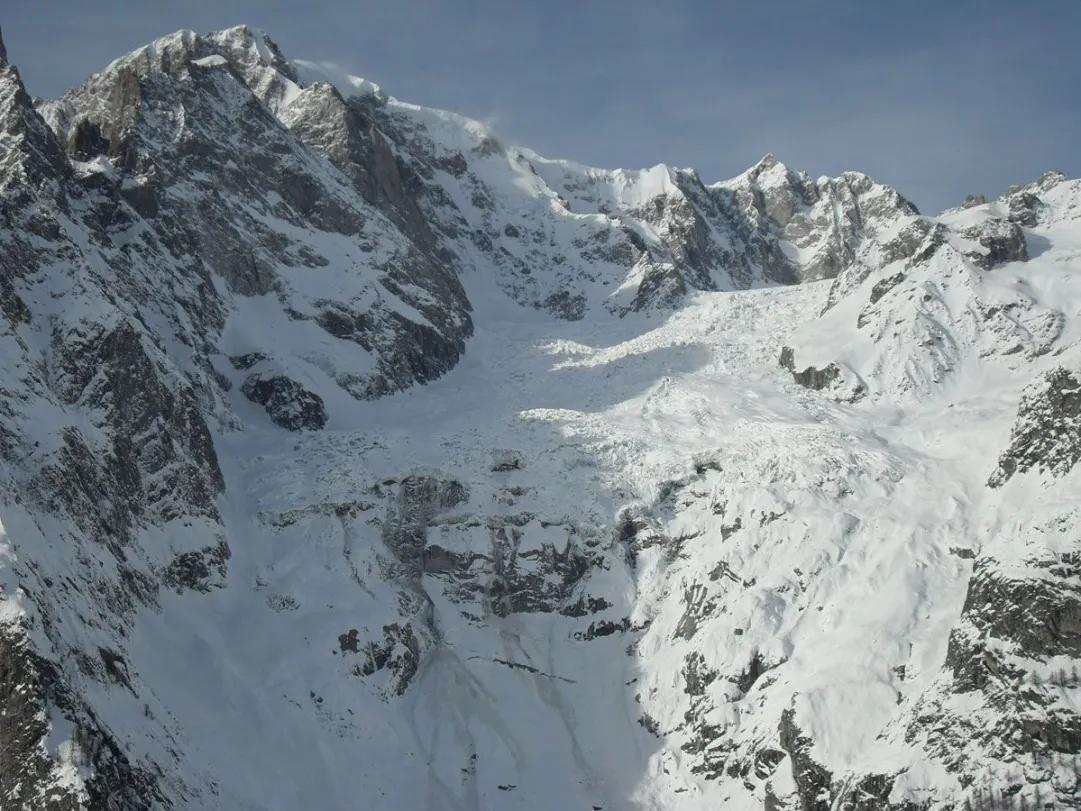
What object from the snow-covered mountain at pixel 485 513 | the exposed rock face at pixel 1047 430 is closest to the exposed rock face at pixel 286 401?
the snow-covered mountain at pixel 485 513

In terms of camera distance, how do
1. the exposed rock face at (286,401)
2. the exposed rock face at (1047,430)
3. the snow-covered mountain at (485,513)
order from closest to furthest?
the snow-covered mountain at (485,513) → the exposed rock face at (1047,430) → the exposed rock face at (286,401)

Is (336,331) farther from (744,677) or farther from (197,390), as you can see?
(744,677)

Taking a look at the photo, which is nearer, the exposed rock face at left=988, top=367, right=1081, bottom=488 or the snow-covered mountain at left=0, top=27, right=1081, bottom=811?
the snow-covered mountain at left=0, top=27, right=1081, bottom=811

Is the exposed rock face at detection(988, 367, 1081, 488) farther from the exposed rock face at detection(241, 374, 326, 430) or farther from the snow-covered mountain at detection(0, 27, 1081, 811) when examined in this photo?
the exposed rock face at detection(241, 374, 326, 430)

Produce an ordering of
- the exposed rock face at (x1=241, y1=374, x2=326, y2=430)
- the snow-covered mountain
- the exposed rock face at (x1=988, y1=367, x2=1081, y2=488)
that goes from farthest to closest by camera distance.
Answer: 1. the exposed rock face at (x1=241, y1=374, x2=326, y2=430)
2. the exposed rock face at (x1=988, y1=367, x2=1081, y2=488)
3. the snow-covered mountain

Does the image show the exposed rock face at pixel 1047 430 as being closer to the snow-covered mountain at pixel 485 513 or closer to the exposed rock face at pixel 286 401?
the snow-covered mountain at pixel 485 513

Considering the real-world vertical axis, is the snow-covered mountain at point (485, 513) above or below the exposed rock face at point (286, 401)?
below

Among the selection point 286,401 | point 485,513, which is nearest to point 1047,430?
point 485,513

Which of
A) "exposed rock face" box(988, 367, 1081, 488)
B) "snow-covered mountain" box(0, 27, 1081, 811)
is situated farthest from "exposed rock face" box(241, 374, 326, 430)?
"exposed rock face" box(988, 367, 1081, 488)

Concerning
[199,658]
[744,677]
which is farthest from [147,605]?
[744,677]
